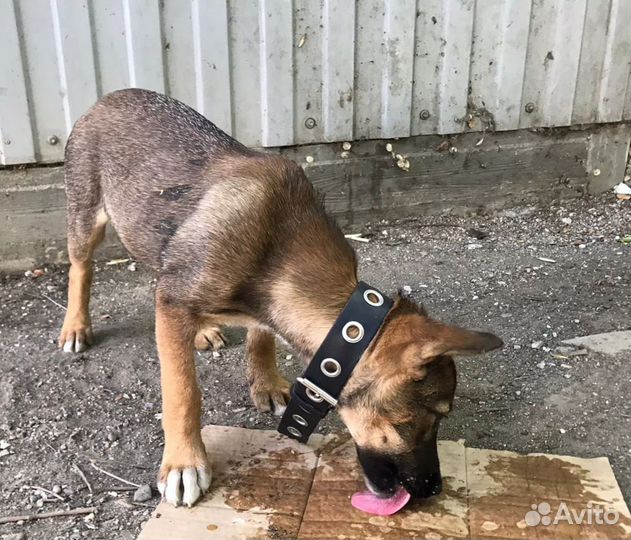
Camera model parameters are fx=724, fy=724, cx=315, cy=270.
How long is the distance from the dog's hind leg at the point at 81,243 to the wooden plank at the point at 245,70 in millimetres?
1565

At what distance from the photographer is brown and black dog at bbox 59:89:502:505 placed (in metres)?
2.72

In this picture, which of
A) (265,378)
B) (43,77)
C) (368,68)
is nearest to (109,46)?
(43,77)

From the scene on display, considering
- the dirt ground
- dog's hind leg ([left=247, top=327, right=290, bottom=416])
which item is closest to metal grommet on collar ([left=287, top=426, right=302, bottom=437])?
the dirt ground

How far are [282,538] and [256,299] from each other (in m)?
0.99

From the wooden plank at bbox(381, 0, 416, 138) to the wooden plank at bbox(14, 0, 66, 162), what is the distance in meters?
2.49

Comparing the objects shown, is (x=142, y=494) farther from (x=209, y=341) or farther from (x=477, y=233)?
(x=477, y=233)

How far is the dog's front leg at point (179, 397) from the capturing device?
3242mm

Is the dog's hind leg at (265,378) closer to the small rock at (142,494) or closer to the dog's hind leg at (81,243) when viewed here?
the small rock at (142,494)

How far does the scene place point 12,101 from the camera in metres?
5.03

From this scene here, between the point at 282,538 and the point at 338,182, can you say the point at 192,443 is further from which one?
the point at 338,182

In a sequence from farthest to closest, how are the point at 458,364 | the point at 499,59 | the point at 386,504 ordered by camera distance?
the point at 499,59, the point at 458,364, the point at 386,504

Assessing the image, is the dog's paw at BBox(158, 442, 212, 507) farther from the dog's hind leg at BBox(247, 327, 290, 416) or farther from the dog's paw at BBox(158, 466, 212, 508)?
the dog's hind leg at BBox(247, 327, 290, 416)

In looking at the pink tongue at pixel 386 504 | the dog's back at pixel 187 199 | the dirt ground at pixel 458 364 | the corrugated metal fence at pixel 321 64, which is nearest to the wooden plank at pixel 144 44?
the corrugated metal fence at pixel 321 64

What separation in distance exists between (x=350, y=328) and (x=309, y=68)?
3.41 metres
